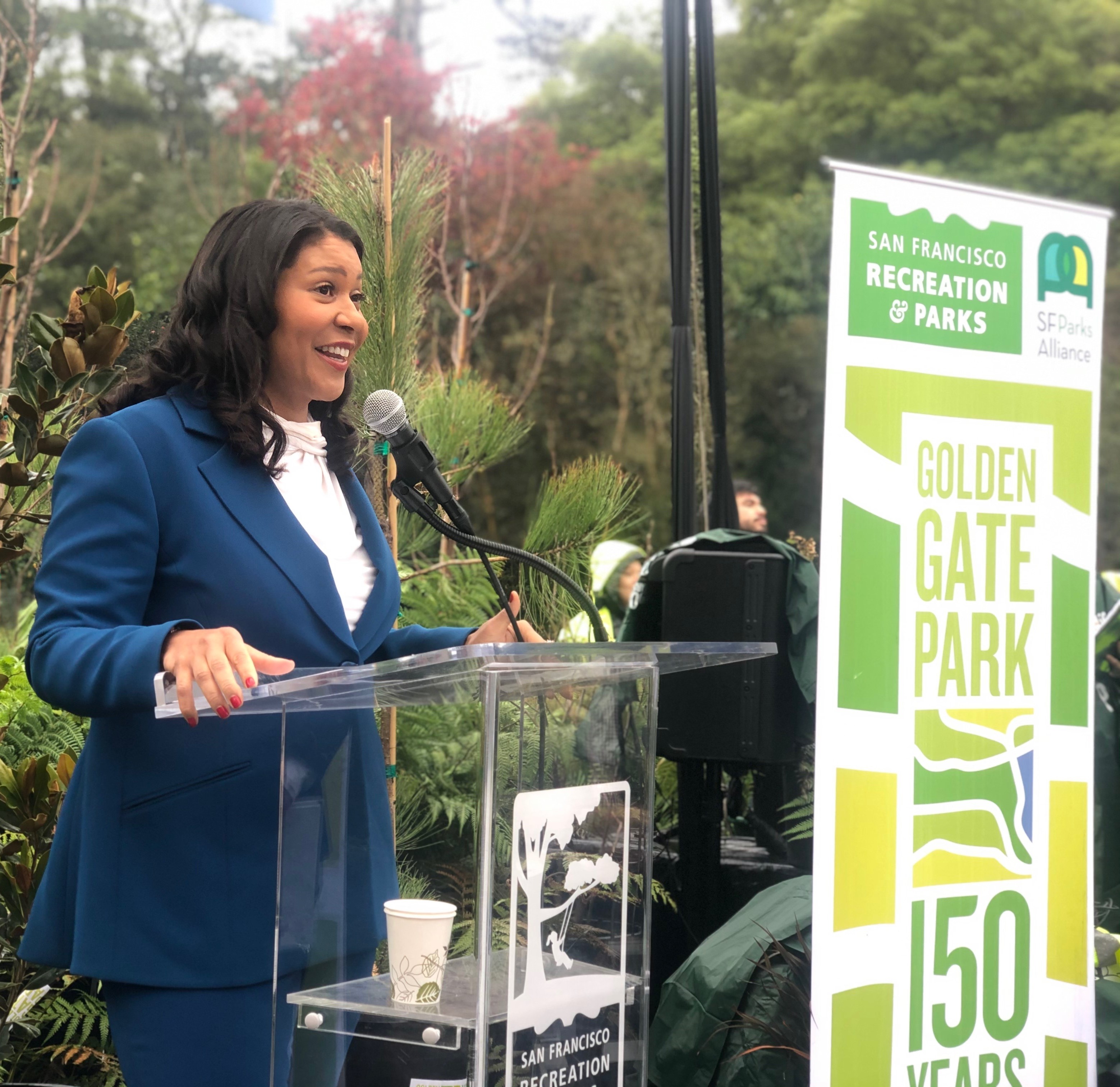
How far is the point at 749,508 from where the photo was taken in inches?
219

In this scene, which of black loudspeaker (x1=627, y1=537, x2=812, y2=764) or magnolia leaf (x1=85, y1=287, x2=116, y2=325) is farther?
black loudspeaker (x1=627, y1=537, x2=812, y2=764)

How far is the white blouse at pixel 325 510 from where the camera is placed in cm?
151

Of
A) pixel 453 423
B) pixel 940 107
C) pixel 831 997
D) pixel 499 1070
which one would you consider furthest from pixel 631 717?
pixel 940 107

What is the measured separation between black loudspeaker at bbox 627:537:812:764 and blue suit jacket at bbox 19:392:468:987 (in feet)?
5.38

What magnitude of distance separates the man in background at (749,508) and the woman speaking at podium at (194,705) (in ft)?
13.5

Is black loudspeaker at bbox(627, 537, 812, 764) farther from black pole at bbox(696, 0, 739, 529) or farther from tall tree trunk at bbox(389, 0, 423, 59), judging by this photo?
tall tree trunk at bbox(389, 0, 423, 59)

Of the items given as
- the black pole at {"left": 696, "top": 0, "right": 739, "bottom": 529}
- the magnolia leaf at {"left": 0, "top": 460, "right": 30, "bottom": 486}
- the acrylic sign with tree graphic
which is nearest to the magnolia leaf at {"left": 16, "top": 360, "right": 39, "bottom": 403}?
the magnolia leaf at {"left": 0, "top": 460, "right": 30, "bottom": 486}

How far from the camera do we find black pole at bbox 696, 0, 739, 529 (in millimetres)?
3664

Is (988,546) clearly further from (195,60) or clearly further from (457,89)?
(195,60)

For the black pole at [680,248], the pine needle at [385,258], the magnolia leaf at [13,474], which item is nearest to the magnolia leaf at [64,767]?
the magnolia leaf at [13,474]

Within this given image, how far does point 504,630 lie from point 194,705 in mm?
491

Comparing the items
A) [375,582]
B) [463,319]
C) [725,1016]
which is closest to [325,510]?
[375,582]

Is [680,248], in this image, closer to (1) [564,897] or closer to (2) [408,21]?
(1) [564,897]

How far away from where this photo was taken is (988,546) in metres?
2.33
